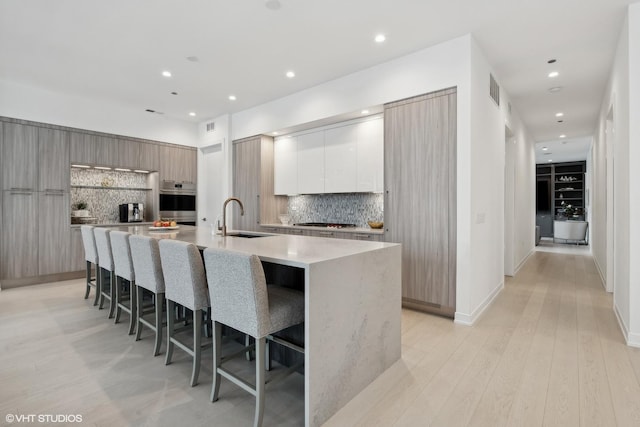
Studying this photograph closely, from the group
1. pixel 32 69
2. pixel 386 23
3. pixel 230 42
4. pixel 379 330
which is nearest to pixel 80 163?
pixel 32 69

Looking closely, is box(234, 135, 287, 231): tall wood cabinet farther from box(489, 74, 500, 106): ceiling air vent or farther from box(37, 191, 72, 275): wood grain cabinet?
box(489, 74, 500, 106): ceiling air vent

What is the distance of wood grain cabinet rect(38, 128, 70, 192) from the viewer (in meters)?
4.81

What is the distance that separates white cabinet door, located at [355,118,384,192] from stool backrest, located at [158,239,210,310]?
107 inches

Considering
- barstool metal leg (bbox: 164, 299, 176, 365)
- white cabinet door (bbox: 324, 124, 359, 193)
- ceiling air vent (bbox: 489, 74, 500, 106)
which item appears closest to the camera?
barstool metal leg (bbox: 164, 299, 176, 365)

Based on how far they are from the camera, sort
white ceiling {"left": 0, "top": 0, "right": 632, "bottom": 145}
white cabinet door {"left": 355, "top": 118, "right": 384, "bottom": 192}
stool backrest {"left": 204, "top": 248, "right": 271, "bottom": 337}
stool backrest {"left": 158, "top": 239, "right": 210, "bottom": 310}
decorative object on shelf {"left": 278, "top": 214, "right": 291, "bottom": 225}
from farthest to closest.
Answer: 1. decorative object on shelf {"left": 278, "top": 214, "right": 291, "bottom": 225}
2. white cabinet door {"left": 355, "top": 118, "right": 384, "bottom": 192}
3. white ceiling {"left": 0, "top": 0, "right": 632, "bottom": 145}
4. stool backrest {"left": 158, "top": 239, "right": 210, "bottom": 310}
5. stool backrest {"left": 204, "top": 248, "right": 271, "bottom": 337}

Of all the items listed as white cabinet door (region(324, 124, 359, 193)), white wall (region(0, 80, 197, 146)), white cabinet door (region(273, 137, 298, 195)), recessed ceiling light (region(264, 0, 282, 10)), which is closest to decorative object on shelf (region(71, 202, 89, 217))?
white wall (region(0, 80, 197, 146))

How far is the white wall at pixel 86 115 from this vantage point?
459 cm

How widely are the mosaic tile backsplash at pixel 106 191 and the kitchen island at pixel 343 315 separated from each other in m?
4.55

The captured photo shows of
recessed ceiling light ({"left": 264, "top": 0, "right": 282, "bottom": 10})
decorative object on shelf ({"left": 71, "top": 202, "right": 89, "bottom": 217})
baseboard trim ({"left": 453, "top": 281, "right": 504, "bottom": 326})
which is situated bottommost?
baseboard trim ({"left": 453, "top": 281, "right": 504, "bottom": 326})

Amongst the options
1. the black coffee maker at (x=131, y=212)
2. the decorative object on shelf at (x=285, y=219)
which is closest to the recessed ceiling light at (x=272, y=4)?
the decorative object on shelf at (x=285, y=219)

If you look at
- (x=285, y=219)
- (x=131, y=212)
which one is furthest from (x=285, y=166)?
(x=131, y=212)

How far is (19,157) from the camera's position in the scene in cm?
461

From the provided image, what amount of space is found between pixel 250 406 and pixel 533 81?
503cm

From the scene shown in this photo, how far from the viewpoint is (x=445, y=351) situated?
2605 millimetres
